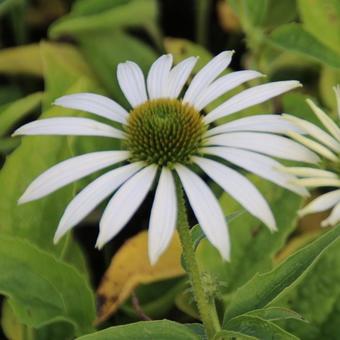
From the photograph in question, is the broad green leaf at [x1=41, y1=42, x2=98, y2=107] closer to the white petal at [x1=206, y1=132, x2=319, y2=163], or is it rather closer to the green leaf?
the green leaf

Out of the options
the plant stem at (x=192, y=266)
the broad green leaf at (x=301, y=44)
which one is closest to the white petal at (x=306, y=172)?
the plant stem at (x=192, y=266)

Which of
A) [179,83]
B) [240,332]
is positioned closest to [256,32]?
[179,83]

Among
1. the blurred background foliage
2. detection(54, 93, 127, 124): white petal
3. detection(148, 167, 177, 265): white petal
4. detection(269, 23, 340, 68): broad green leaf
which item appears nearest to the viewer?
detection(148, 167, 177, 265): white petal

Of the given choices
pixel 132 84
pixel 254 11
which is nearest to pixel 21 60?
pixel 254 11

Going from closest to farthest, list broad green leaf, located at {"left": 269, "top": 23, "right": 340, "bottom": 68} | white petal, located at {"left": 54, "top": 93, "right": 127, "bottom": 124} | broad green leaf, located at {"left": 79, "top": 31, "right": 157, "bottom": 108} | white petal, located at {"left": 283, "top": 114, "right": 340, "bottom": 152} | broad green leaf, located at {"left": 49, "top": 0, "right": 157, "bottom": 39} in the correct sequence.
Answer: white petal, located at {"left": 283, "top": 114, "right": 340, "bottom": 152}, white petal, located at {"left": 54, "top": 93, "right": 127, "bottom": 124}, broad green leaf, located at {"left": 269, "top": 23, "right": 340, "bottom": 68}, broad green leaf, located at {"left": 49, "top": 0, "right": 157, "bottom": 39}, broad green leaf, located at {"left": 79, "top": 31, "right": 157, "bottom": 108}

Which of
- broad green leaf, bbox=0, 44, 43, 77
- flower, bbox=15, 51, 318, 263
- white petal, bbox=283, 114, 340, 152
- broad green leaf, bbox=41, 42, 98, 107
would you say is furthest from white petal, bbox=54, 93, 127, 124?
broad green leaf, bbox=0, 44, 43, 77

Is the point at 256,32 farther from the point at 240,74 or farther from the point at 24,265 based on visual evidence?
the point at 24,265

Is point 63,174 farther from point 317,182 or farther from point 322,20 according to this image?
point 322,20
